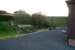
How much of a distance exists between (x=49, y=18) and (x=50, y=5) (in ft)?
0.40

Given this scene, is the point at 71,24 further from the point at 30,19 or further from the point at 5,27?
the point at 5,27

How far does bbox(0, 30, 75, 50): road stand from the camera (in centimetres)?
153

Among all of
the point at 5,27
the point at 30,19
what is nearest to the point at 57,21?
the point at 30,19

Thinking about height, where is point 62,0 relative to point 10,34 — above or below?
above

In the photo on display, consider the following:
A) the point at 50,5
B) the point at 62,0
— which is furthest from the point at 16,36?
the point at 62,0

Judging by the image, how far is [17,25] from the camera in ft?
5.33

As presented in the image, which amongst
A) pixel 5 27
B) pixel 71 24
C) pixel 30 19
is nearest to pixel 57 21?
pixel 71 24

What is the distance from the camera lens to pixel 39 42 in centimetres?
159

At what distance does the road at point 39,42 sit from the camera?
1534 mm

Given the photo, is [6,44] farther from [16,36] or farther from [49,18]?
[49,18]

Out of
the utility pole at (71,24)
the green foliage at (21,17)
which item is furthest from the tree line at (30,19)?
the utility pole at (71,24)

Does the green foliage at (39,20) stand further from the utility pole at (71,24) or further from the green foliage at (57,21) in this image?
the utility pole at (71,24)

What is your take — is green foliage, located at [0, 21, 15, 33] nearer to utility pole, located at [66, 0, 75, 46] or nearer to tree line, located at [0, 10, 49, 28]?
tree line, located at [0, 10, 49, 28]

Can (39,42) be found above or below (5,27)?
below
